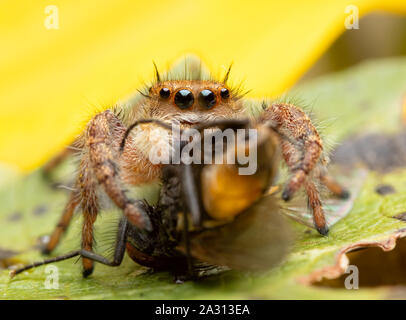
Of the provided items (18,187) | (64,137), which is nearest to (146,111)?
(64,137)

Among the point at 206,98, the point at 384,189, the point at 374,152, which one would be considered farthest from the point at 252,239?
the point at 374,152

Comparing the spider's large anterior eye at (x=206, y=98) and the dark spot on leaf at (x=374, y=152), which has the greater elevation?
the spider's large anterior eye at (x=206, y=98)

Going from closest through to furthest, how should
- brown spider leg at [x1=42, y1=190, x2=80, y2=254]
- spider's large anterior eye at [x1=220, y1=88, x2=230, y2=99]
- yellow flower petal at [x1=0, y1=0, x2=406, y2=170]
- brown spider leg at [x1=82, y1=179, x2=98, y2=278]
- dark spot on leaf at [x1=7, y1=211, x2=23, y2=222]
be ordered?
brown spider leg at [x1=82, y1=179, x2=98, y2=278] < spider's large anterior eye at [x1=220, y1=88, x2=230, y2=99] < brown spider leg at [x1=42, y1=190, x2=80, y2=254] < dark spot on leaf at [x1=7, y1=211, x2=23, y2=222] < yellow flower petal at [x1=0, y1=0, x2=406, y2=170]

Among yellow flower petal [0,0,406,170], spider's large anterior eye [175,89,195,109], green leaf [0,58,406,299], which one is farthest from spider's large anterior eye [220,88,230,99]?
yellow flower petal [0,0,406,170]

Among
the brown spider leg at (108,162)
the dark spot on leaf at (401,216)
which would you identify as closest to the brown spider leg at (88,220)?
the brown spider leg at (108,162)

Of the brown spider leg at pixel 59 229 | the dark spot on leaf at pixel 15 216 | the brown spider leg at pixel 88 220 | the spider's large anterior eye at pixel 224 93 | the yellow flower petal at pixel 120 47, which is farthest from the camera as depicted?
the yellow flower petal at pixel 120 47

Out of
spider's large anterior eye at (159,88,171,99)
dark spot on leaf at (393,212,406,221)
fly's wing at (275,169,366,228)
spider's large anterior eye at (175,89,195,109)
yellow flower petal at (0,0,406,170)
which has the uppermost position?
yellow flower petal at (0,0,406,170)

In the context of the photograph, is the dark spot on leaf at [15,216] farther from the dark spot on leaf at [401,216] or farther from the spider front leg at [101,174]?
the dark spot on leaf at [401,216]

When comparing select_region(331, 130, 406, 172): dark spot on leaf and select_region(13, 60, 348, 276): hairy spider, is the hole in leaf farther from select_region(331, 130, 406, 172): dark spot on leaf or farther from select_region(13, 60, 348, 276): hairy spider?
select_region(331, 130, 406, 172): dark spot on leaf

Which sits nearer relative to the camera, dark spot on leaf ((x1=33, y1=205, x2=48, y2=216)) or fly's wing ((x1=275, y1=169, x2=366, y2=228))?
fly's wing ((x1=275, y1=169, x2=366, y2=228))
